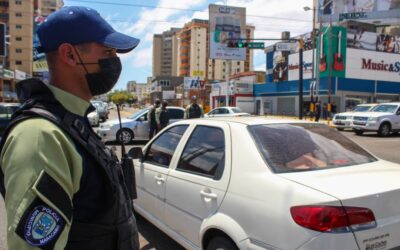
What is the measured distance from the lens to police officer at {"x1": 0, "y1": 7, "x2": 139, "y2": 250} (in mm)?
1239

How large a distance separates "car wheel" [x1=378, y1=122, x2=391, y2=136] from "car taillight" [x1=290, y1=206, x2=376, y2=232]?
64.1 feet

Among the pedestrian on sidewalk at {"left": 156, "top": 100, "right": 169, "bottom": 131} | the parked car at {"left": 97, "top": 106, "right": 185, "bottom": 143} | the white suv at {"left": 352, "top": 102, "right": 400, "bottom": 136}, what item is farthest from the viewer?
the white suv at {"left": 352, "top": 102, "right": 400, "bottom": 136}

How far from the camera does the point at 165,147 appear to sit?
463 centimetres

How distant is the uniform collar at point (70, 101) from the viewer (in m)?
1.54

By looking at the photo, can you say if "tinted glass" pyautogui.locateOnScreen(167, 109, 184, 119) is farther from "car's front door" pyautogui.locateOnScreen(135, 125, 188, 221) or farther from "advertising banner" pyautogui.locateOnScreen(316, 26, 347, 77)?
"advertising banner" pyautogui.locateOnScreen(316, 26, 347, 77)

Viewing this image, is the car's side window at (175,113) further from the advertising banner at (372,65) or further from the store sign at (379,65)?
the store sign at (379,65)

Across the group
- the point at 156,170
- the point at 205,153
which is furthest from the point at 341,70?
the point at 205,153

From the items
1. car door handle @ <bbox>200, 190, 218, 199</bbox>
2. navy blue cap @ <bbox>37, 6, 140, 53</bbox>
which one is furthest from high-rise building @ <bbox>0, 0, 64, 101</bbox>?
navy blue cap @ <bbox>37, 6, 140, 53</bbox>

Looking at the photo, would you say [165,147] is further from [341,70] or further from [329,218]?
[341,70]

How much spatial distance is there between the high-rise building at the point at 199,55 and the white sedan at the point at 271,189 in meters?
75.8

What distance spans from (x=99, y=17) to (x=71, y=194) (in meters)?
0.72

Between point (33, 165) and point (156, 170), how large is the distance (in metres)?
3.25

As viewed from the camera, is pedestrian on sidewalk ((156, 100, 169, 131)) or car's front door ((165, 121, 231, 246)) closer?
car's front door ((165, 121, 231, 246))

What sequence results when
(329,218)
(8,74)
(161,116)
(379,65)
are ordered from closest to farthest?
(329,218), (161,116), (379,65), (8,74)
